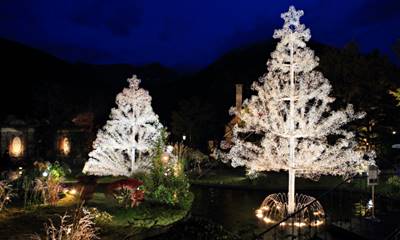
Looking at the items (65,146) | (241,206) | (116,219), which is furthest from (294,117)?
(65,146)

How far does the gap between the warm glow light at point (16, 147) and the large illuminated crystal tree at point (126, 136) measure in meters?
13.6

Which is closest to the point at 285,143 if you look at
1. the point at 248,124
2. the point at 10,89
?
the point at 248,124

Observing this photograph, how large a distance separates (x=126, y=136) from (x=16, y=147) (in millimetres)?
15864

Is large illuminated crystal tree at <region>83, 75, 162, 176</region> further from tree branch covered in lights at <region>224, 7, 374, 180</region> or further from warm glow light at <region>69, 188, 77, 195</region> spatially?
tree branch covered in lights at <region>224, 7, 374, 180</region>

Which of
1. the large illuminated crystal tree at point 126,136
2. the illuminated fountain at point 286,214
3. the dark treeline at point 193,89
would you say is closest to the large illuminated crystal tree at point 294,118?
the illuminated fountain at point 286,214

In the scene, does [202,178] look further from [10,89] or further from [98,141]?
[10,89]

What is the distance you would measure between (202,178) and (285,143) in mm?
11994

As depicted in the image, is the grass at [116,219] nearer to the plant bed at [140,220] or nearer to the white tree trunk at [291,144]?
the plant bed at [140,220]

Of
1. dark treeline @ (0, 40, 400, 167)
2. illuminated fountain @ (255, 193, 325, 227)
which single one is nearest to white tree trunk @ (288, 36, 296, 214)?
illuminated fountain @ (255, 193, 325, 227)

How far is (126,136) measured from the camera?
2247 centimetres

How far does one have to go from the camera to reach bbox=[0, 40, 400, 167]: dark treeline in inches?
1001

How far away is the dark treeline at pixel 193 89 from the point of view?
83.5ft

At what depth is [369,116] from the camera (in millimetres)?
25453

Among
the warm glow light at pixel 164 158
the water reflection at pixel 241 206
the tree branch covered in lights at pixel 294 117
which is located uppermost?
the tree branch covered in lights at pixel 294 117
